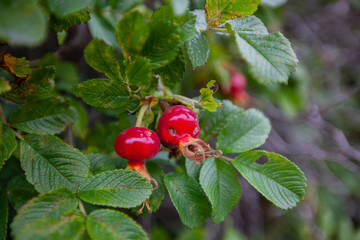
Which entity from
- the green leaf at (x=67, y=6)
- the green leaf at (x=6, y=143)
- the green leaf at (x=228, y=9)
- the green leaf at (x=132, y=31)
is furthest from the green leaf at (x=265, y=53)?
the green leaf at (x=6, y=143)

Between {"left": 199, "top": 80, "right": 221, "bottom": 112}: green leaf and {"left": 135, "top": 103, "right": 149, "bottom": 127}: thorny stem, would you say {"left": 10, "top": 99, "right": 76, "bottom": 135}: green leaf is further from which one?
{"left": 199, "top": 80, "right": 221, "bottom": 112}: green leaf

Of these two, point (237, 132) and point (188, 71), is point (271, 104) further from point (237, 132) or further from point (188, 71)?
point (237, 132)

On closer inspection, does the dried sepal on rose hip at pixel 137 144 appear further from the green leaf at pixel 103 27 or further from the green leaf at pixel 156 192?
the green leaf at pixel 103 27

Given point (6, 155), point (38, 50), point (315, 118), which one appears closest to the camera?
point (6, 155)

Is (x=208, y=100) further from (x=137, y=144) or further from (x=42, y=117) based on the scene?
(x=42, y=117)

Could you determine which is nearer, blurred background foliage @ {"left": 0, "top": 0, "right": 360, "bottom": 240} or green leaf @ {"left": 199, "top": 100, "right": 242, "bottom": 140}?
green leaf @ {"left": 199, "top": 100, "right": 242, "bottom": 140}

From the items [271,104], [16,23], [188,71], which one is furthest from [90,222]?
[271,104]

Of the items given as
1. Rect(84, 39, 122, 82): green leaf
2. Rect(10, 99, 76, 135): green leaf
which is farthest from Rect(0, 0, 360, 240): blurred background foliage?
Rect(84, 39, 122, 82): green leaf
